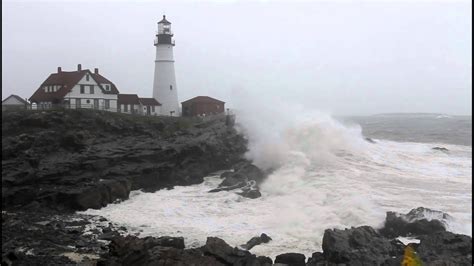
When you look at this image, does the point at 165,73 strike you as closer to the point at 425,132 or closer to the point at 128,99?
the point at 128,99

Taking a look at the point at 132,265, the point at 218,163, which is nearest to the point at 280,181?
the point at 218,163

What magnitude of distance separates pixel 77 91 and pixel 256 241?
74.4 feet

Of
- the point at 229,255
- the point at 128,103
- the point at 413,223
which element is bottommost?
the point at 229,255

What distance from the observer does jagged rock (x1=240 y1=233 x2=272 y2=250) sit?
43.6ft

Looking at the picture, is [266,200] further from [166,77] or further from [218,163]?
[166,77]

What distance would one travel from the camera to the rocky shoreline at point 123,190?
1172 cm

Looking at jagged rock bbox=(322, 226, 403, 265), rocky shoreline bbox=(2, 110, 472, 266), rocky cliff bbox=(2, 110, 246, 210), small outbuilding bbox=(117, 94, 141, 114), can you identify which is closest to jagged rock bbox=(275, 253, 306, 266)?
rocky shoreline bbox=(2, 110, 472, 266)

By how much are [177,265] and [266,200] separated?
8.70m

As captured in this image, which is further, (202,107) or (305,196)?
(202,107)

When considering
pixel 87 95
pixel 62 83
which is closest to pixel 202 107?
pixel 87 95

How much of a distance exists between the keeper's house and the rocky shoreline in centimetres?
725

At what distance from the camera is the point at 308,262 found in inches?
467

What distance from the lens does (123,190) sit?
1997cm

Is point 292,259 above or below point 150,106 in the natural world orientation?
below
